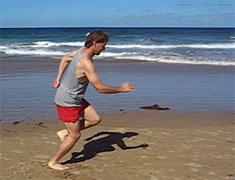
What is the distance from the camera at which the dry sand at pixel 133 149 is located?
4.28 m

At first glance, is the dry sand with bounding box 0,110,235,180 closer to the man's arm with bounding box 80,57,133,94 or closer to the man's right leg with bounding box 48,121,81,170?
the man's right leg with bounding box 48,121,81,170

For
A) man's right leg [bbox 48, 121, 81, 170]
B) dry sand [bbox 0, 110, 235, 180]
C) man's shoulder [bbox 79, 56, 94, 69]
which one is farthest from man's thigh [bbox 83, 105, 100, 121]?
man's shoulder [bbox 79, 56, 94, 69]

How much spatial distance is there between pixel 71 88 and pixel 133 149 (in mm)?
1490

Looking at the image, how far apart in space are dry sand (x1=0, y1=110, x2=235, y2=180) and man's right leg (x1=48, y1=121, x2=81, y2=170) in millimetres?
82

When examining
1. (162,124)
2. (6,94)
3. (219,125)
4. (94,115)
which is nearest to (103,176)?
(94,115)

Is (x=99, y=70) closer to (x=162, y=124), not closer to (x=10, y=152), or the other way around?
(x=162, y=124)

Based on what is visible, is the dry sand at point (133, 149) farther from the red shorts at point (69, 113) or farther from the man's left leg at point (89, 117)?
the red shorts at point (69, 113)

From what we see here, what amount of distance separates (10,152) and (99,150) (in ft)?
3.81

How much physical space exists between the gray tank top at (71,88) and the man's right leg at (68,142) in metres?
0.25

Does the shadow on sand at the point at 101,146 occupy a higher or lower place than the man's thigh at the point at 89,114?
lower

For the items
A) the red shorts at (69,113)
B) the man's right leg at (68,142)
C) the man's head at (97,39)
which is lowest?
the man's right leg at (68,142)

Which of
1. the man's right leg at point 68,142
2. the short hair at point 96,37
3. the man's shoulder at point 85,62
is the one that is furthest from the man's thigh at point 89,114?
the short hair at point 96,37

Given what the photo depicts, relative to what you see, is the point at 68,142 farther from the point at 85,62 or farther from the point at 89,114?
the point at 85,62

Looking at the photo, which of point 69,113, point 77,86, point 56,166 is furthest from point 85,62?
point 56,166
